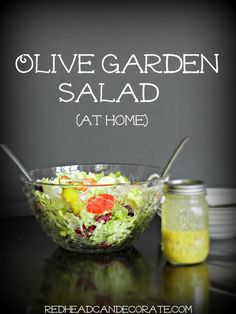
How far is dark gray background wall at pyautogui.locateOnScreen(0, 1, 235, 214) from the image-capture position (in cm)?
182

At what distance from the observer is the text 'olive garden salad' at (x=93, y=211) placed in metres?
1.06

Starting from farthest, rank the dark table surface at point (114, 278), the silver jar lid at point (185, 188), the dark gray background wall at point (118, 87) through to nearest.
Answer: the dark gray background wall at point (118, 87), the silver jar lid at point (185, 188), the dark table surface at point (114, 278)

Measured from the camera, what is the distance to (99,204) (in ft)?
3.46

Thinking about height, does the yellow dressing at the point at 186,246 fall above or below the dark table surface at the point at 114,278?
above

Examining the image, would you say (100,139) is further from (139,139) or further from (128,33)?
(128,33)

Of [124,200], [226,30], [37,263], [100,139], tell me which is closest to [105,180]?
[124,200]

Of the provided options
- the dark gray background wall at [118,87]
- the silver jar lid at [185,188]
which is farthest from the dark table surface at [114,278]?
the dark gray background wall at [118,87]

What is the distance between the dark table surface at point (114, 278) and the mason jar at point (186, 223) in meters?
0.03

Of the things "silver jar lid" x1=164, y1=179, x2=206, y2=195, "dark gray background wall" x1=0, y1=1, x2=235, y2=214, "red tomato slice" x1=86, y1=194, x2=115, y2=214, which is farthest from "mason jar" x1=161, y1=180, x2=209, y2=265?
"dark gray background wall" x1=0, y1=1, x2=235, y2=214

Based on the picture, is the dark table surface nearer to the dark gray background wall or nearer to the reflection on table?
the reflection on table

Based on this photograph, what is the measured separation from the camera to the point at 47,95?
6.03 ft

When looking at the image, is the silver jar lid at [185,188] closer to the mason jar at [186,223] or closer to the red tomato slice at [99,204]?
the mason jar at [186,223]

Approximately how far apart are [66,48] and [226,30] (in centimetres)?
52

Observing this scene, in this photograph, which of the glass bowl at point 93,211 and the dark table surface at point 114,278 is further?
the glass bowl at point 93,211
